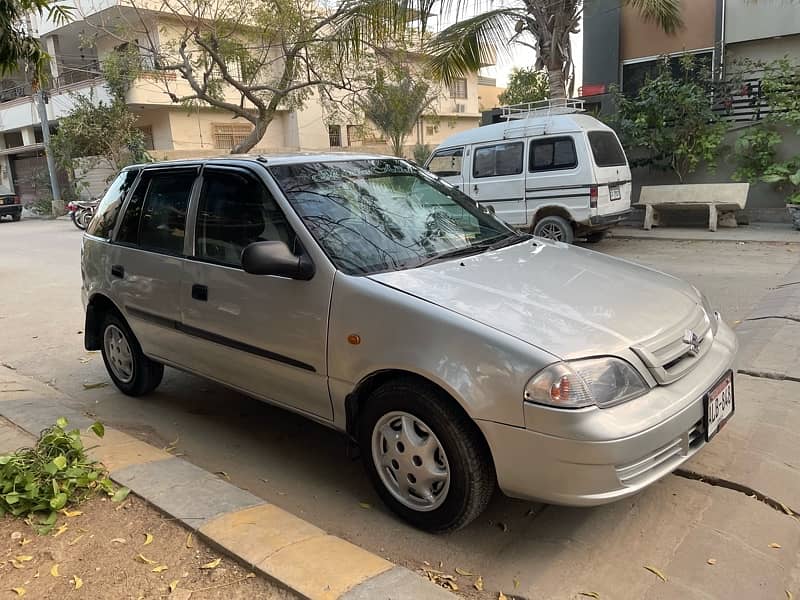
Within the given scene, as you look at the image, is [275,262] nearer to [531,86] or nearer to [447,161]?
[447,161]

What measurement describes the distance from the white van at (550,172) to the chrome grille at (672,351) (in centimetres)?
725

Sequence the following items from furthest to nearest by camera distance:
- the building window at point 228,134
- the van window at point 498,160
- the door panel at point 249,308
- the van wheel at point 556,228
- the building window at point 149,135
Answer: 1. the building window at point 228,134
2. the building window at point 149,135
3. the van window at point 498,160
4. the van wheel at point 556,228
5. the door panel at point 249,308

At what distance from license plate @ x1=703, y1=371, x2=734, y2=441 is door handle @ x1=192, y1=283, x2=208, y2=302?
270 cm

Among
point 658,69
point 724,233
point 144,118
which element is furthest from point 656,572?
point 144,118

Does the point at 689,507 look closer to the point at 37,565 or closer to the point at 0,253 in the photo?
the point at 37,565

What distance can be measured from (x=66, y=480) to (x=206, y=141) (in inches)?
1042

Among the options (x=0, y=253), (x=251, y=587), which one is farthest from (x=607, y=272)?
(x=0, y=253)

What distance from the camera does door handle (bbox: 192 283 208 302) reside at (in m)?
3.88

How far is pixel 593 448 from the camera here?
250 cm

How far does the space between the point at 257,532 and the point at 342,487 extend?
2.85ft

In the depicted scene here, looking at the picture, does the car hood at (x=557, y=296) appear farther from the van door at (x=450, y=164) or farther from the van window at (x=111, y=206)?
the van door at (x=450, y=164)

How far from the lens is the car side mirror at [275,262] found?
321cm

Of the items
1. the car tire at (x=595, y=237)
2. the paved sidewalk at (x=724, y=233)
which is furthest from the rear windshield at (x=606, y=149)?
the paved sidewalk at (x=724, y=233)

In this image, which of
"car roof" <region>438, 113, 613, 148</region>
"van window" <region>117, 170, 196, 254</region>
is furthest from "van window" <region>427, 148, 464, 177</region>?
"van window" <region>117, 170, 196, 254</region>
